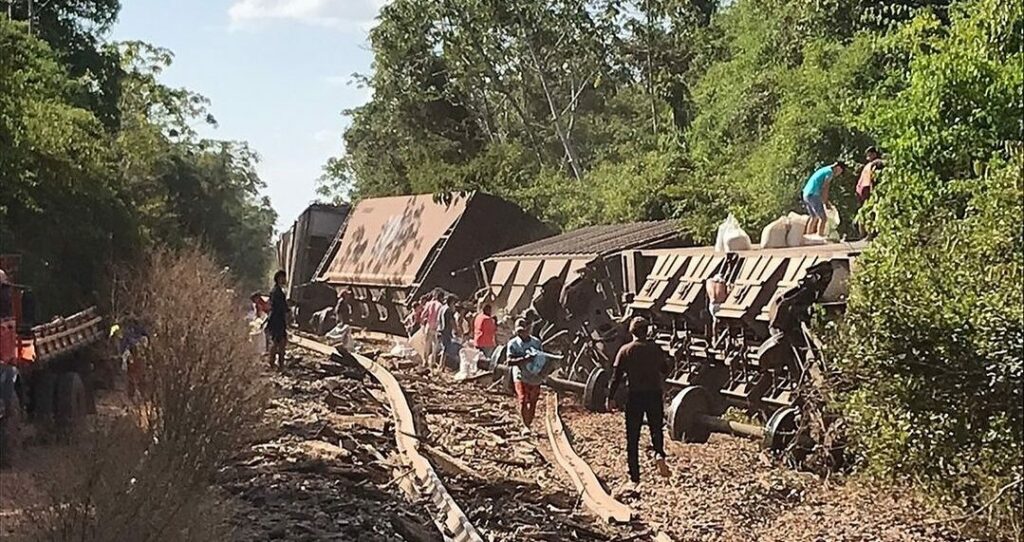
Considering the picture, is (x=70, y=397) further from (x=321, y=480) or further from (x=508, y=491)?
(x=508, y=491)

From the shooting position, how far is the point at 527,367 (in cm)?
1462

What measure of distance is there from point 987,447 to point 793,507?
272 centimetres

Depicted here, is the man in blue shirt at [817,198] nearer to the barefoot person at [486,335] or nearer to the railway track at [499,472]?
the railway track at [499,472]

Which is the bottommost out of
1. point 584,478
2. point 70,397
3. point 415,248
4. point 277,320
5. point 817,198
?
point 584,478

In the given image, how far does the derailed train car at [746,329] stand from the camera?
40.4 feet

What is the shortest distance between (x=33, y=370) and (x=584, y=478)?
6.63 meters

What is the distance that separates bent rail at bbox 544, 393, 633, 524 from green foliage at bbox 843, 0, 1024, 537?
2.02m

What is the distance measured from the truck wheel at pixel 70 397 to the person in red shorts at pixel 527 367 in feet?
15.6

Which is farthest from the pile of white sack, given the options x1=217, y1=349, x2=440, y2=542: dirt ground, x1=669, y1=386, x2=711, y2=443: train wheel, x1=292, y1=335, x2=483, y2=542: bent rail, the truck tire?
the truck tire

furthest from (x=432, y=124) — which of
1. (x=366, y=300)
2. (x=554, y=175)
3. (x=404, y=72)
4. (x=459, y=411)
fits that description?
(x=459, y=411)

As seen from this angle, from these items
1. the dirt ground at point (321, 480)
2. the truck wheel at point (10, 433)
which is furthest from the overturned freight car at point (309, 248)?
the truck wheel at point (10, 433)

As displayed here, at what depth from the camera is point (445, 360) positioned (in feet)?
74.3

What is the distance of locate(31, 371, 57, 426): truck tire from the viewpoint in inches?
570

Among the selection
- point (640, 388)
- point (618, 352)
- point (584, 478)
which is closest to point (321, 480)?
point (584, 478)
